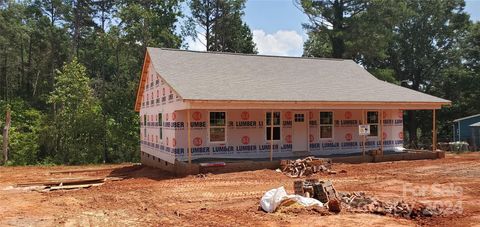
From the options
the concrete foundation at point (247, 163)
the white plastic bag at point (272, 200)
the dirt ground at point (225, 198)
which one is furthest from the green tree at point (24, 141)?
the white plastic bag at point (272, 200)

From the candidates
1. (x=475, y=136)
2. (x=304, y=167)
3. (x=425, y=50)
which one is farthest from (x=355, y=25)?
(x=304, y=167)

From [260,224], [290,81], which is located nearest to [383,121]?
[290,81]

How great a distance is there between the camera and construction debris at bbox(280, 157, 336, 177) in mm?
16172

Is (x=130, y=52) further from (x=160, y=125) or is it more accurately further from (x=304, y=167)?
(x=304, y=167)

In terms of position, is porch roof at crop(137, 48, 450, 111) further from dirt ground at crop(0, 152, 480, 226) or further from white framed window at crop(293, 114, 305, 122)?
dirt ground at crop(0, 152, 480, 226)

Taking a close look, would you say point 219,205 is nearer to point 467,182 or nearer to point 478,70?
point 467,182

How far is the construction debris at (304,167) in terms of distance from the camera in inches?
637

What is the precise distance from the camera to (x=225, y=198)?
456 inches

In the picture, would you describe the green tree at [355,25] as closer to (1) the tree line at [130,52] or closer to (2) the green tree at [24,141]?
(1) the tree line at [130,52]

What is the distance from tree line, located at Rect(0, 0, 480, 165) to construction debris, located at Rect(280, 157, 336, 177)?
52.9ft

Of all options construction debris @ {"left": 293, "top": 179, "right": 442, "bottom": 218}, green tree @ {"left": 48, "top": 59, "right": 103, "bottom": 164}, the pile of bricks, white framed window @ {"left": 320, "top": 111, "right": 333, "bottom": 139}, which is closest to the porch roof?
white framed window @ {"left": 320, "top": 111, "right": 333, "bottom": 139}

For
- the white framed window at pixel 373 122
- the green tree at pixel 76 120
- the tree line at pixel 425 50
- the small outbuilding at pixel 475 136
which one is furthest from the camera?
the tree line at pixel 425 50

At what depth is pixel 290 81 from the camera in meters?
21.0

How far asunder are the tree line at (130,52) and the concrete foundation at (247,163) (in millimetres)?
8389
